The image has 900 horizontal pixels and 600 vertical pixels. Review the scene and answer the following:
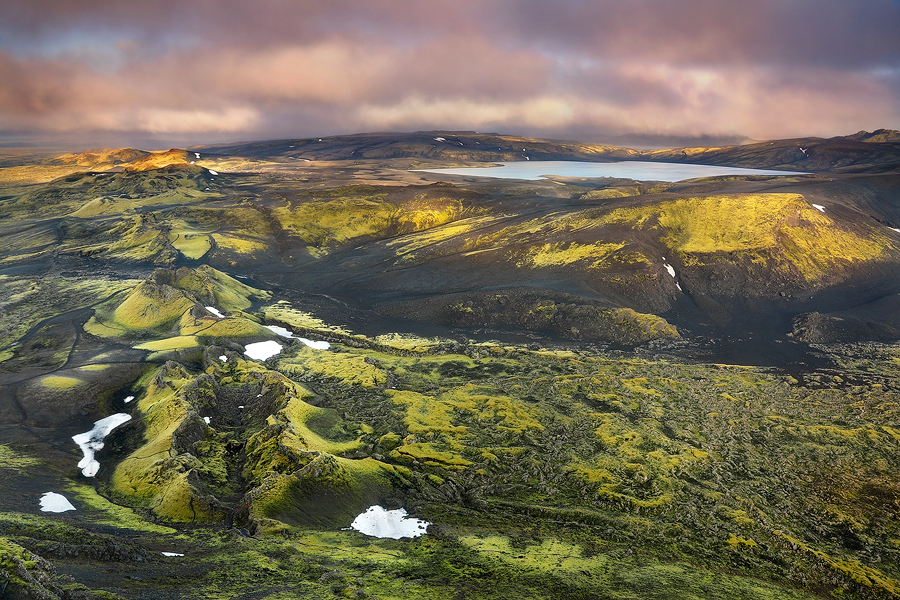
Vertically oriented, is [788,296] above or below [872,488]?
above

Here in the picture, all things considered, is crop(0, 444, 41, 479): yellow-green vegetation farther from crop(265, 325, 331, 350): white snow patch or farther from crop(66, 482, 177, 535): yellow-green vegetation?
crop(265, 325, 331, 350): white snow patch

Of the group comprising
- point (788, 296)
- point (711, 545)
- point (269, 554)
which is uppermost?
point (788, 296)

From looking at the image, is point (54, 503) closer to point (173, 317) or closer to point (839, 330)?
point (173, 317)

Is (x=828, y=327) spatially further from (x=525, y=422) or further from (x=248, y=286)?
(x=248, y=286)

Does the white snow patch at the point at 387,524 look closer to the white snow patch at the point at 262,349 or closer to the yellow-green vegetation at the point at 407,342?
the white snow patch at the point at 262,349

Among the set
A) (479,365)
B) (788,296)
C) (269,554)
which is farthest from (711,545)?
(788,296)

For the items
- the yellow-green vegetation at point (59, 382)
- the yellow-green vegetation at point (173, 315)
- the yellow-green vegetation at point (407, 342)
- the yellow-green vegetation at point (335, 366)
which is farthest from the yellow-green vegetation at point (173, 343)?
the yellow-green vegetation at point (407, 342)

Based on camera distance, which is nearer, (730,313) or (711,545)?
(711,545)
